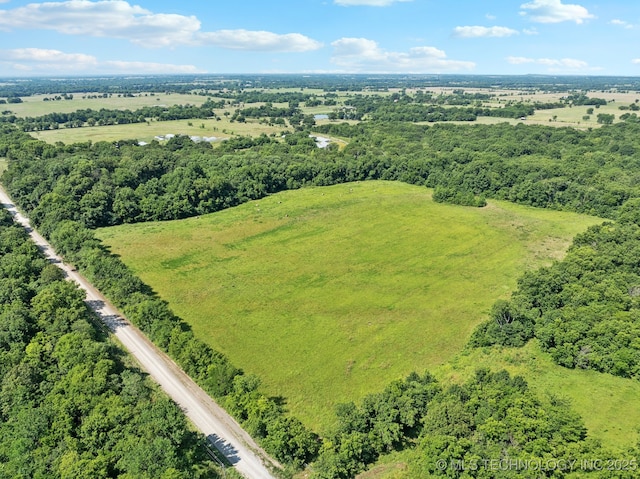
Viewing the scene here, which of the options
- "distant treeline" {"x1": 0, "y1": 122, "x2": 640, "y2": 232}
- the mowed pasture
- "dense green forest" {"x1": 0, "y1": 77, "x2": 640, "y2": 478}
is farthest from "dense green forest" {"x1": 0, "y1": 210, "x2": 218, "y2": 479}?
"distant treeline" {"x1": 0, "y1": 122, "x2": 640, "y2": 232}

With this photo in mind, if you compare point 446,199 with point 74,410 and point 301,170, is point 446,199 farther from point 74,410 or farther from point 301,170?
point 74,410

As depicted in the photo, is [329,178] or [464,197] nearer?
[464,197]

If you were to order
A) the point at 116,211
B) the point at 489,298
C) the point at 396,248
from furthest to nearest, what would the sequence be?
the point at 116,211 → the point at 396,248 → the point at 489,298

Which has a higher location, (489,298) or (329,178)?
(329,178)

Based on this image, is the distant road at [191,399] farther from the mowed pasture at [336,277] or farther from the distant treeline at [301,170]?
the distant treeline at [301,170]

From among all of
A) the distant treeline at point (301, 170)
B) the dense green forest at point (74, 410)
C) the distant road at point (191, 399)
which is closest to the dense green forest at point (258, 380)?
the dense green forest at point (74, 410)

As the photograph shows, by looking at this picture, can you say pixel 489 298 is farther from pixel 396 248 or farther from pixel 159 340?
pixel 159 340

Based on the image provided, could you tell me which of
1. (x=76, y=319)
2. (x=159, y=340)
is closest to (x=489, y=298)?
(x=159, y=340)
